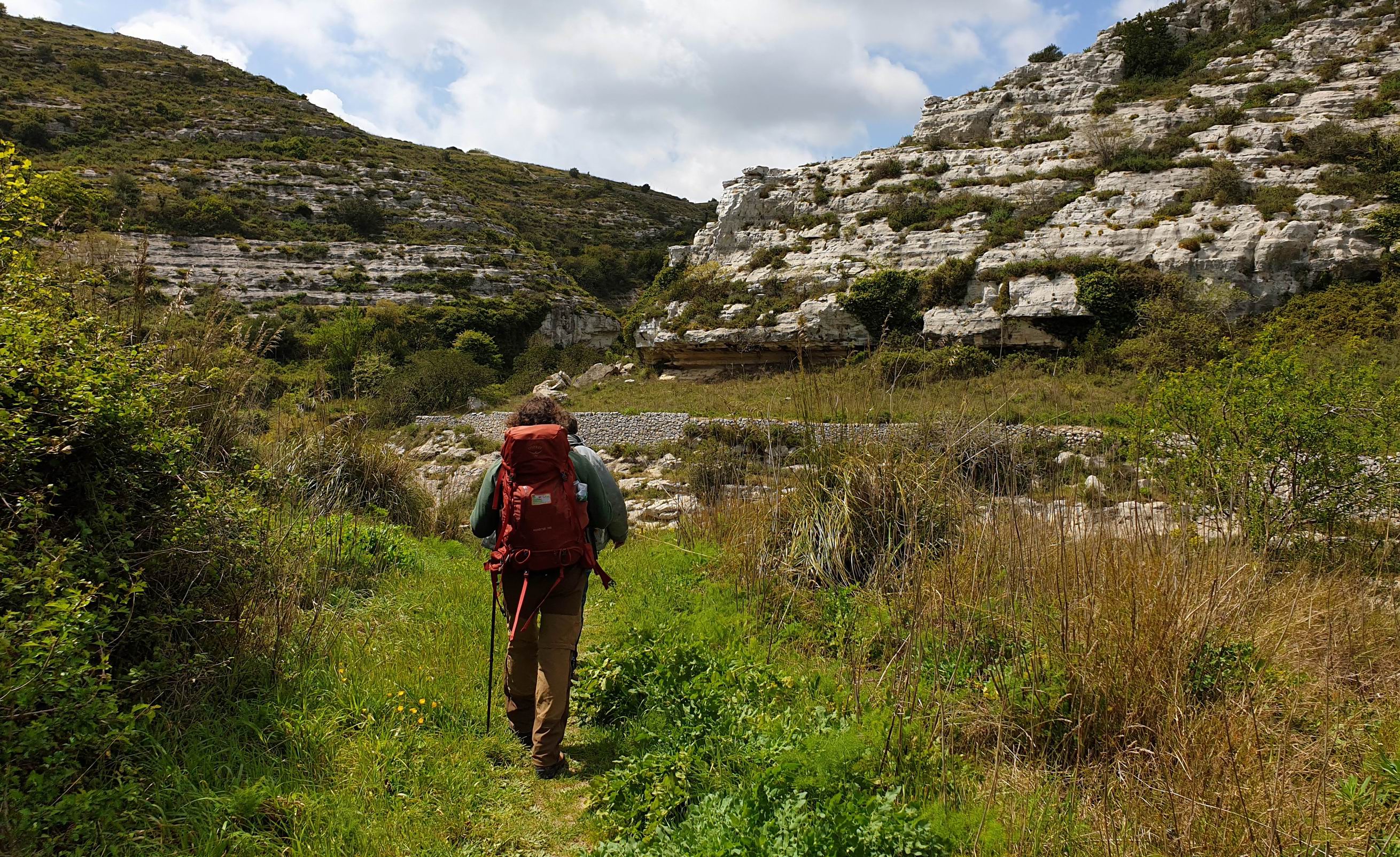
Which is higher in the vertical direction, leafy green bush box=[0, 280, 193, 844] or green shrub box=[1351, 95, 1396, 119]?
green shrub box=[1351, 95, 1396, 119]

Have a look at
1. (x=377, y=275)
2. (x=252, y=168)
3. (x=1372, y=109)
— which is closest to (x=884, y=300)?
(x=1372, y=109)

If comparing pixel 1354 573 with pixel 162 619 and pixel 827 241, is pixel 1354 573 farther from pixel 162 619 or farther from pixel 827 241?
pixel 827 241

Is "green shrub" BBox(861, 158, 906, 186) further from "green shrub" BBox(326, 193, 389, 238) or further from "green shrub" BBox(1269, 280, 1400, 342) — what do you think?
"green shrub" BBox(326, 193, 389, 238)

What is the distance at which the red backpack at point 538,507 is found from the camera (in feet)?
10.9

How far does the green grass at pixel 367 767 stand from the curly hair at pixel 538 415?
1.60m

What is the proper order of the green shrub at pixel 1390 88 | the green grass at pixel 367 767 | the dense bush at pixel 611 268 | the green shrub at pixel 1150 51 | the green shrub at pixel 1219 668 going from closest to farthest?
the green grass at pixel 367 767
the green shrub at pixel 1219 668
the green shrub at pixel 1390 88
the green shrub at pixel 1150 51
the dense bush at pixel 611 268

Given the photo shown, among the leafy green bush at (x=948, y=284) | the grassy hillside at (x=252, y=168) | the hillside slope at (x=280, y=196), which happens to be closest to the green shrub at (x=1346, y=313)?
the leafy green bush at (x=948, y=284)

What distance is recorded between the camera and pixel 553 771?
128 inches

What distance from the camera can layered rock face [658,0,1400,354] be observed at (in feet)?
71.0

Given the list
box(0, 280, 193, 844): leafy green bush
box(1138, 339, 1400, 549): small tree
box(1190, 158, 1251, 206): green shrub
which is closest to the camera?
box(0, 280, 193, 844): leafy green bush

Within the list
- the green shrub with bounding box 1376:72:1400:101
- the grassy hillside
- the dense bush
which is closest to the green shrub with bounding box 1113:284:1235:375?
the green shrub with bounding box 1376:72:1400:101

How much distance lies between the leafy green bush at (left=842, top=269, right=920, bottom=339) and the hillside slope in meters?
21.1

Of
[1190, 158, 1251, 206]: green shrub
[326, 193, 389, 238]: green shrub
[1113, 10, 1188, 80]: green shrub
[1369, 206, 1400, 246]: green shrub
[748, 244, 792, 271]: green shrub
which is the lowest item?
[1369, 206, 1400, 246]: green shrub

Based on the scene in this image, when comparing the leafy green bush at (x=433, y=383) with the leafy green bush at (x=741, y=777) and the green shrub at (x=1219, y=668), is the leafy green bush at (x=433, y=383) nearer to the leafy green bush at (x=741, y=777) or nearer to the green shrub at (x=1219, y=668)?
the leafy green bush at (x=741, y=777)
